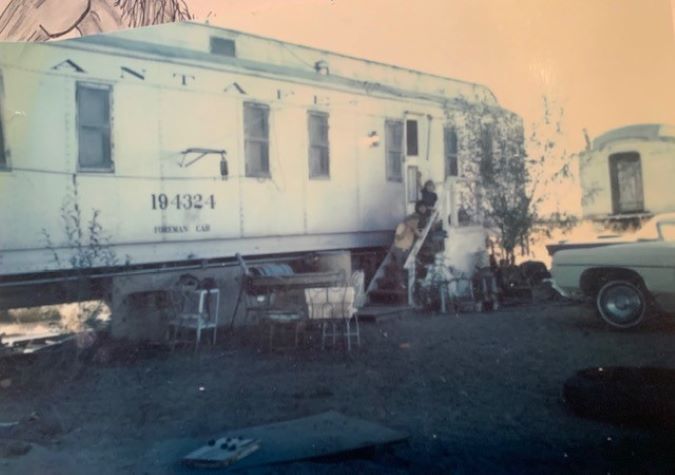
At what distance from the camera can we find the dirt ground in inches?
95.9

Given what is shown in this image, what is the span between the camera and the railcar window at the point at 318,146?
9.61 feet

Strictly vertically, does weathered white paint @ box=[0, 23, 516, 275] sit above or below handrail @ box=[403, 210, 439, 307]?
above

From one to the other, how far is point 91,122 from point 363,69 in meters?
1.26

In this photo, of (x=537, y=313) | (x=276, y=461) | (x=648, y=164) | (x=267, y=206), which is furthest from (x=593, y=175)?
(x=276, y=461)

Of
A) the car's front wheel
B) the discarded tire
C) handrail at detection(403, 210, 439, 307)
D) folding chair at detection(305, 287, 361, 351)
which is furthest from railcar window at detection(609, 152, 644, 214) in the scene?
folding chair at detection(305, 287, 361, 351)

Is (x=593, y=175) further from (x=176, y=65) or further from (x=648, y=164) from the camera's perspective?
(x=176, y=65)

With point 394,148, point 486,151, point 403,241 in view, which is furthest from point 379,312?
point 486,151

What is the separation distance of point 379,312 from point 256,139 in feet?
3.26

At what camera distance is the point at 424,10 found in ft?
8.64

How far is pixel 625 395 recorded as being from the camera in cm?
243

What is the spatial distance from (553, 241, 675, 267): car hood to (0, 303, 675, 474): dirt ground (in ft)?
0.70

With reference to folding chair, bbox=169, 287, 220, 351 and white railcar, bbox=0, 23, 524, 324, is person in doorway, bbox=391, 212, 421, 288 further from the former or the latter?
folding chair, bbox=169, 287, 220, 351

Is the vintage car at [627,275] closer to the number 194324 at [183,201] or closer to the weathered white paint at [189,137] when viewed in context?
the weathered white paint at [189,137]

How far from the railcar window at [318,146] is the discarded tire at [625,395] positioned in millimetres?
1430
